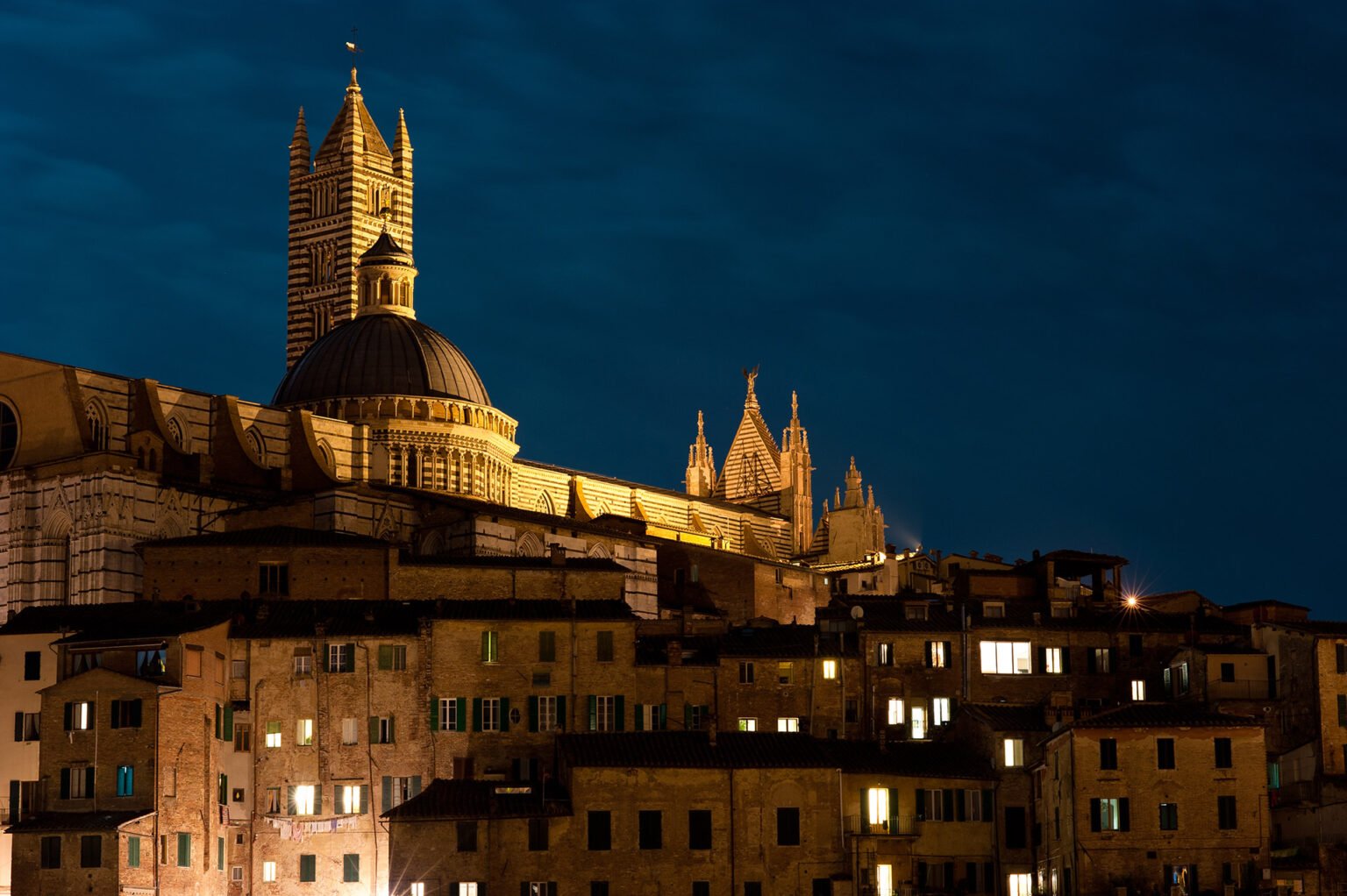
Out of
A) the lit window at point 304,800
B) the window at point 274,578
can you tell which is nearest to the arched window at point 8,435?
the window at point 274,578

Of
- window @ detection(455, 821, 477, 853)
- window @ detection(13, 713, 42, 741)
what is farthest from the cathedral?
window @ detection(455, 821, 477, 853)

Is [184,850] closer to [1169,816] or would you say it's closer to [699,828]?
[699,828]

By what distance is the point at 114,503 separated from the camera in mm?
69500

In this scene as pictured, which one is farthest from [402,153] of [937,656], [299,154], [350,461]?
[937,656]

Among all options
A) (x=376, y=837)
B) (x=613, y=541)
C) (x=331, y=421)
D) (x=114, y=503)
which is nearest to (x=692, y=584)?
(x=613, y=541)

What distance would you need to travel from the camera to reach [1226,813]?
54.8m

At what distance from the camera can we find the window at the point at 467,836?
176 ft

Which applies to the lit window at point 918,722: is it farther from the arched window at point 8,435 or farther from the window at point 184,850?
the arched window at point 8,435

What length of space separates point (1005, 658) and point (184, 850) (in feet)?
68.2

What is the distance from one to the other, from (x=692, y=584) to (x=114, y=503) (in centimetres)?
1909

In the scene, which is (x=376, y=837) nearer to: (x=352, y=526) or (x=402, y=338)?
(x=352, y=526)

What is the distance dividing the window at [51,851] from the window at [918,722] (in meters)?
20.5

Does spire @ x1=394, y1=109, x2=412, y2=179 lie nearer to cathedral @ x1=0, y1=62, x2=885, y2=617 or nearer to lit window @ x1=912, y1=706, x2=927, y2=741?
cathedral @ x1=0, y1=62, x2=885, y2=617

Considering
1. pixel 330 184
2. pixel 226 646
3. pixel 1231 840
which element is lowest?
pixel 1231 840
